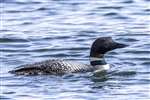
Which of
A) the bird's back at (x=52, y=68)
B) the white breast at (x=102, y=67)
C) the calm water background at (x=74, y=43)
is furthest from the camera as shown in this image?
the white breast at (x=102, y=67)

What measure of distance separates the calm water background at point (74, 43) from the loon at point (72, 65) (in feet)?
0.55

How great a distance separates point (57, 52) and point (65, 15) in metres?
3.85

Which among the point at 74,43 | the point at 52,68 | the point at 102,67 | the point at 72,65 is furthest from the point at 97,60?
the point at 74,43

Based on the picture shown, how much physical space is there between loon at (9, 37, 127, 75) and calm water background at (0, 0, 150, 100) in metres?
0.17

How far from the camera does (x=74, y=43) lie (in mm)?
17531

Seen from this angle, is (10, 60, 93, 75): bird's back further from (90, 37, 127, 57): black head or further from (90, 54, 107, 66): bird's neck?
(90, 37, 127, 57): black head

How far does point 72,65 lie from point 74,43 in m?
2.77

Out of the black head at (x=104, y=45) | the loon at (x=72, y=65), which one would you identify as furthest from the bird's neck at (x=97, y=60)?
the black head at (x=104, y=45)

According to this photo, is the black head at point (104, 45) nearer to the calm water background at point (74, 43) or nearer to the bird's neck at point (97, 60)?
the bird's neck at point (97, 60)

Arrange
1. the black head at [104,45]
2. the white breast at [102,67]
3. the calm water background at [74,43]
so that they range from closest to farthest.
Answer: the calm water background at [74,43] < the white breast at [102,67] < the black head at [104,45]

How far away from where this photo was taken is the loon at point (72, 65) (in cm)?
1439

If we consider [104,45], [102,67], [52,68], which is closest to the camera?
[52,68]

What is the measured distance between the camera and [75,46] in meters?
17.2

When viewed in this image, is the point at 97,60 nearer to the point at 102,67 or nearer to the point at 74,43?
the point at 102,67
